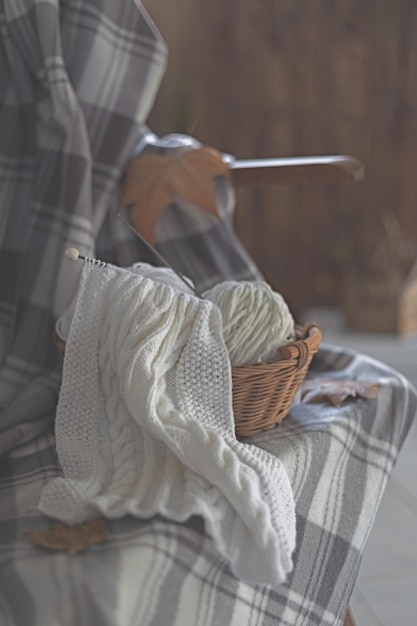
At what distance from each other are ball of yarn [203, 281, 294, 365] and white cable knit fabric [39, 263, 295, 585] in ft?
0.09

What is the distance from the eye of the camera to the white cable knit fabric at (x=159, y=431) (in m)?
0.70

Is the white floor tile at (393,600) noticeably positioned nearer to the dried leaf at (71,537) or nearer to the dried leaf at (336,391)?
the dried leaf at (336,391)

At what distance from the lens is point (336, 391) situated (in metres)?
1.02

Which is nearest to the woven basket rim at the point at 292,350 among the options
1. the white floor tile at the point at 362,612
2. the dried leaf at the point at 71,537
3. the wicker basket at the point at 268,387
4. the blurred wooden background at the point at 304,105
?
the wicker basket at the point at 268,387

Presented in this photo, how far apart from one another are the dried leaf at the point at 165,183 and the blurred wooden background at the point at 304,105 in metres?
1.55

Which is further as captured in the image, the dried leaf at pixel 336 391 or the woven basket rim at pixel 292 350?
the dried leaf at pixel 336 391

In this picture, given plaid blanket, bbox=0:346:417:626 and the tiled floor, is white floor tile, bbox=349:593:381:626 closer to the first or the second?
the tiled floor

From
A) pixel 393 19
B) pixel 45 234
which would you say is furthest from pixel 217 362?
pixel 393 19

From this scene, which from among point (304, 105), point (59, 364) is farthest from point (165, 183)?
point (304, 105)

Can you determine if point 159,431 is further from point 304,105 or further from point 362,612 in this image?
point 304,105

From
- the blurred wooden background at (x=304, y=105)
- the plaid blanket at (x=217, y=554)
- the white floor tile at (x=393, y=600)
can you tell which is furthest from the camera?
the blurred wooden background at (x=304, y=105)

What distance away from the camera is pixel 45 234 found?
3.56 ft

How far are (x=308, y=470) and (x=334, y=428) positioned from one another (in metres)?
0.08

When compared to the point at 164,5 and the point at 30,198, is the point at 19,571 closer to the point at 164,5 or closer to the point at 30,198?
the point at 30,198
